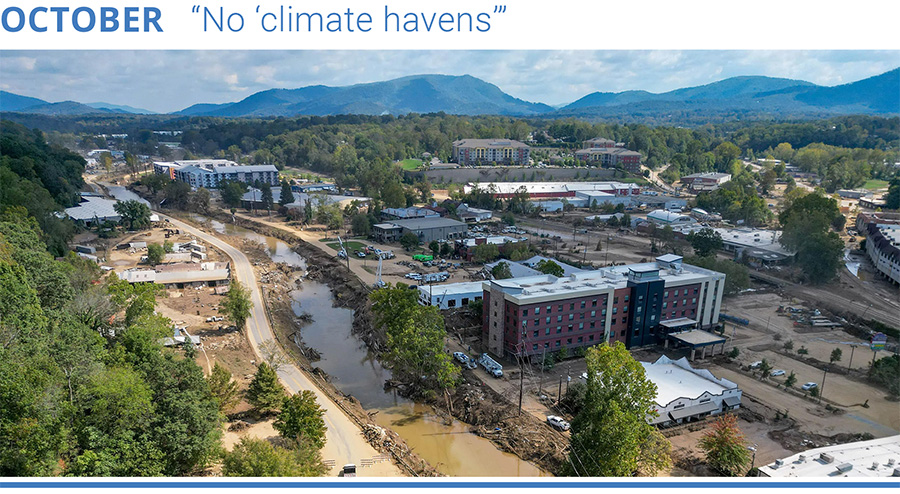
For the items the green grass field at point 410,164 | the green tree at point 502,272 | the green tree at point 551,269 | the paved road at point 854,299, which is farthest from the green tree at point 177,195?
the paved road at point 854,299

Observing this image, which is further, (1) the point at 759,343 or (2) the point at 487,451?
(1) the point at 759,343

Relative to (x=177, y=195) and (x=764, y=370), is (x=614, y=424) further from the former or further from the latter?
(x=177, y=195)

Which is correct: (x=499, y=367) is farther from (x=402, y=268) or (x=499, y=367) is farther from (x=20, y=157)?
(x=20, y=157)

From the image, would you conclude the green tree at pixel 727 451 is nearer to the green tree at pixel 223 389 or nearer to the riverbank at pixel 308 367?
the riverbank at pixel 308 367

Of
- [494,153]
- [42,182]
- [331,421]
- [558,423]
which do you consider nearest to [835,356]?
[558,423]

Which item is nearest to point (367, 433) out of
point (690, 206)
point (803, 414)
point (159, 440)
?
point (159, 440)

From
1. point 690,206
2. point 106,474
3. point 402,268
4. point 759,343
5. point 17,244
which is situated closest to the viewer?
point 106,474
